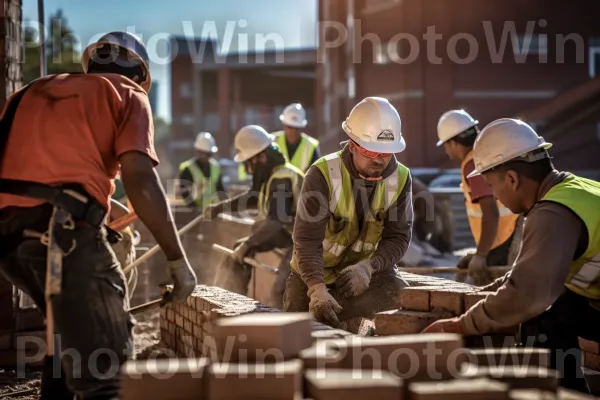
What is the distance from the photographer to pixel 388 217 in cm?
573

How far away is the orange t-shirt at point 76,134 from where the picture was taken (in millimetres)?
3646

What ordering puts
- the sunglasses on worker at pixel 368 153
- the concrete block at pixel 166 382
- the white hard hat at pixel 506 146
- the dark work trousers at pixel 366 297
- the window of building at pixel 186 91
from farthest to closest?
the window of building at pixel 186 91, the dark work trousers at pixel 366 297, the sunglasses on worker at pixel 368 153, the white hard hat at pixel 506 146, the concrete block at pixel 166 382

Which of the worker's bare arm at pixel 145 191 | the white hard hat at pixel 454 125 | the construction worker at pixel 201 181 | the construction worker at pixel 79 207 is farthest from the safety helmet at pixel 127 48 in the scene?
the construction worker at pixel 201 181

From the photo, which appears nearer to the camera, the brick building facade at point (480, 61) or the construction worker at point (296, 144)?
the construction worker at point (296, 144)

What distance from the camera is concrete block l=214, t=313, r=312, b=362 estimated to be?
10.5 ft

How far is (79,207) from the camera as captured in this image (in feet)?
11.9

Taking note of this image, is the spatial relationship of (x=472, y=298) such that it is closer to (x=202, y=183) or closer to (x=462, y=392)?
(x=462, y=392)

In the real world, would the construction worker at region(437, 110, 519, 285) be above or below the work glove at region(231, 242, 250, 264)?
above

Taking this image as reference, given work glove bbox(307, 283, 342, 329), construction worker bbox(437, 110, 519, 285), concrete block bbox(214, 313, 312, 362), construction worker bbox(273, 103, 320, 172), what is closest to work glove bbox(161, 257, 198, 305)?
concrete block bbox(214, 313, 312, 362)

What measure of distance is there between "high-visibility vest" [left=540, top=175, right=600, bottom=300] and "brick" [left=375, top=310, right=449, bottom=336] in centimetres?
74

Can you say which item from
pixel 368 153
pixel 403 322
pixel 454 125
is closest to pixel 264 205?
pixel 454 125

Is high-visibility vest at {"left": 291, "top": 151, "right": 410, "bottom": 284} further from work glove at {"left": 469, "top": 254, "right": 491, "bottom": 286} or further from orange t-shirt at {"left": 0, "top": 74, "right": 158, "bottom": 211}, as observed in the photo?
orange t-shirt at {"left": 0, "top": 74, "right": 158, "bottom": 211}

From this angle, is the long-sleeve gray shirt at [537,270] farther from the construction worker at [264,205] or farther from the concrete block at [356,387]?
the construction worker at [264,205]

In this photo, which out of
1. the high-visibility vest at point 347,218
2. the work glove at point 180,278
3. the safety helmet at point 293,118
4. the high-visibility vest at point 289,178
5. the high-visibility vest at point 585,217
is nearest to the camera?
the work glove at point 180,278
